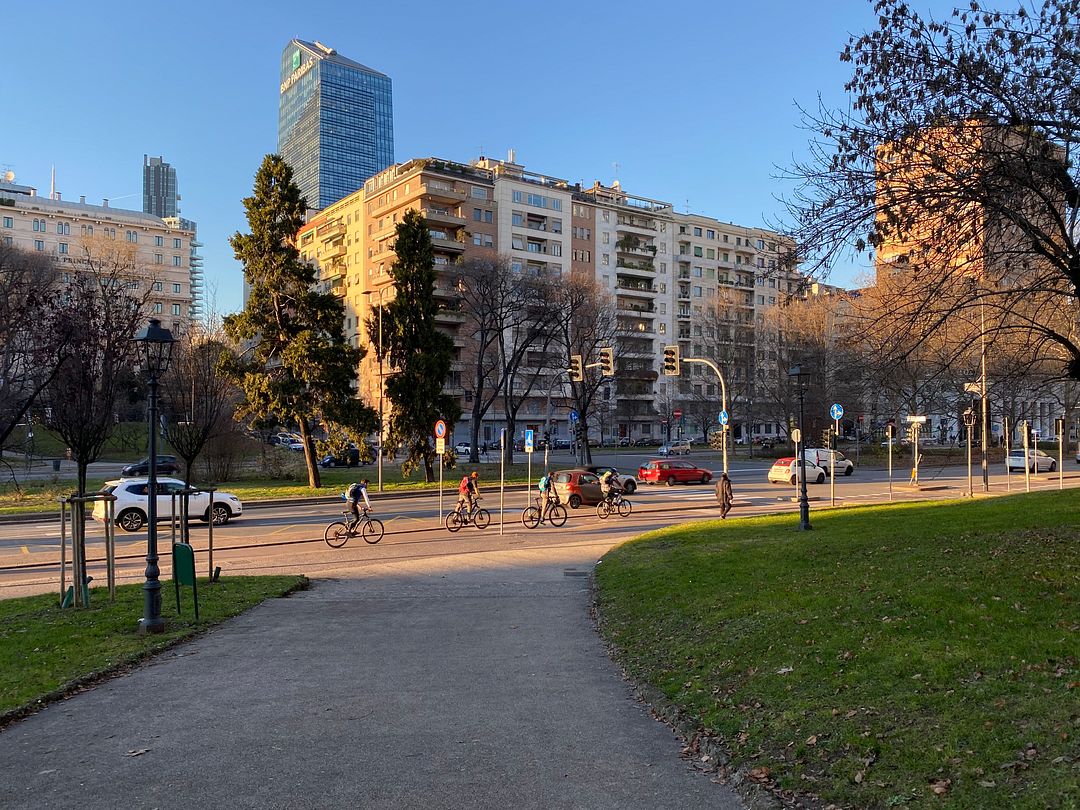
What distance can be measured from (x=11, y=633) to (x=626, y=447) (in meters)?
75.4

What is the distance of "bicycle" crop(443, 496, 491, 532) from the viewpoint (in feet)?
72.8

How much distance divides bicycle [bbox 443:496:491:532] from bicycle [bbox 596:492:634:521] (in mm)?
4332

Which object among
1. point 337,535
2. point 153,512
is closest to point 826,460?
point 337,535

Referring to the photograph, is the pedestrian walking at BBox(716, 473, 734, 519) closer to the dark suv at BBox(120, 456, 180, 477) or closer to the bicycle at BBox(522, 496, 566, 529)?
the bicycle at BBox(522, 496, 566, 529)

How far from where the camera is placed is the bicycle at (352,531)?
1928 centimetres

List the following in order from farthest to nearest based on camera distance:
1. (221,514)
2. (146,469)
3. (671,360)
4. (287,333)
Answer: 1. (146,469)
2. (287,333)
3. (671,360)
4. (221,514)

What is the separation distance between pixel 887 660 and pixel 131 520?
22826 mm

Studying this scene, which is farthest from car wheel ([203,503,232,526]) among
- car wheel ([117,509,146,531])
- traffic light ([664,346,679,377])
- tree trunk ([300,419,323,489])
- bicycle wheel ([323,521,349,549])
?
traffic light ([664,346,679,377])

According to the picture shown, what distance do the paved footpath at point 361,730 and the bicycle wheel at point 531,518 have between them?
41.1 ft

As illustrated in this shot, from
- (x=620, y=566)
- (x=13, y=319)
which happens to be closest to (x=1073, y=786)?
(x=620, y=566)

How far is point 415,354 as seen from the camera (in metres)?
37.7

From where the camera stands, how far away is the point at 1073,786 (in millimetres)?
3709

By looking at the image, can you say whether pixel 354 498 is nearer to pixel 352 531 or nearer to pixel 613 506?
pixel 352 531

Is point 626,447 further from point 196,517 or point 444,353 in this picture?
point 196,517
